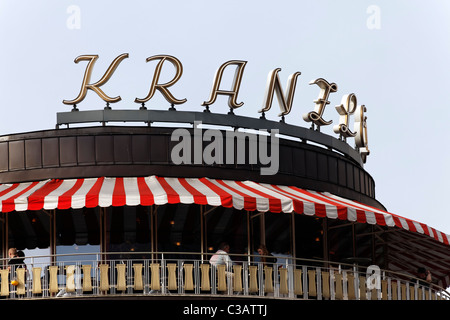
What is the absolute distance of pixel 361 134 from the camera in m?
47.4

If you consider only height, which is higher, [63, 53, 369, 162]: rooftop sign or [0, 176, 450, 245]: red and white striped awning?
[63, 53, 369, 162]: rooftop sign

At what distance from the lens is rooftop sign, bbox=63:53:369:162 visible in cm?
4191

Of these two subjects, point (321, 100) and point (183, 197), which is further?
point (321, 100)

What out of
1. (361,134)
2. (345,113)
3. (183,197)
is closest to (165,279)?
(183,197)

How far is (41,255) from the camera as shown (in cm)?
3909

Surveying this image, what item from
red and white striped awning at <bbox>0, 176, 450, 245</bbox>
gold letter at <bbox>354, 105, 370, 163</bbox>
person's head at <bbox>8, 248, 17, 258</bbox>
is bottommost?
person's head at <bbox>8, 248, 17, 258</bbox>

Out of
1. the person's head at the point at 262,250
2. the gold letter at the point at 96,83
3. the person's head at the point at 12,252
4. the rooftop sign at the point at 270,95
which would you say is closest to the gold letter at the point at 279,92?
the rooftop sign at the point at 270,95

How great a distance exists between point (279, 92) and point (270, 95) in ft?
1.66

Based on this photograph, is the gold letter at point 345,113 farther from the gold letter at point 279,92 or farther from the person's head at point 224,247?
the person's head at point 224,247

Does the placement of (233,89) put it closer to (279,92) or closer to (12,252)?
(279,92)

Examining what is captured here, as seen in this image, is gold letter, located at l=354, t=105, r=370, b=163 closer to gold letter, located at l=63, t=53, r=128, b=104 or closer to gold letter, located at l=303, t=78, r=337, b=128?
gold letter, located at l=303, t=78, r=337, b=128

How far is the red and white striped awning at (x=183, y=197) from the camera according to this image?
36625 mm

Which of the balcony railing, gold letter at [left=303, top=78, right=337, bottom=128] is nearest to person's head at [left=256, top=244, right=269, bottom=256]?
the balcony railing
